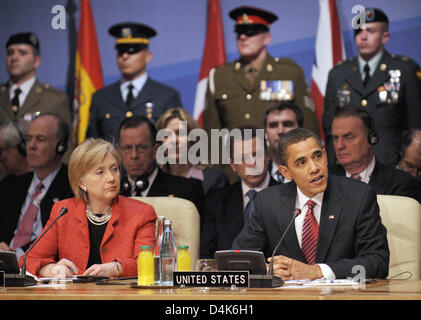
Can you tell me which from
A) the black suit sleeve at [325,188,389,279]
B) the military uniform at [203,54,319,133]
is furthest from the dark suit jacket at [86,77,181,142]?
the black suit sleeve at [325,188,389,279]

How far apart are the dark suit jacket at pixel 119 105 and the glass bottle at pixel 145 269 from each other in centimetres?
256

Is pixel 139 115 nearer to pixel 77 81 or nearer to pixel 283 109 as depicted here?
pixel 77 81

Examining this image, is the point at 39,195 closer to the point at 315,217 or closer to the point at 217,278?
the point at 315,217

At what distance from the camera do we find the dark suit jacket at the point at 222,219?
178 inches

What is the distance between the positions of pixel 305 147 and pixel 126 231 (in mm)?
1009

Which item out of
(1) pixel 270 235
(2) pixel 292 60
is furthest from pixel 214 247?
(2) pixel 292 60

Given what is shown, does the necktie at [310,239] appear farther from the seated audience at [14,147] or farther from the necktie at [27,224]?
the seated audience at [14,147]

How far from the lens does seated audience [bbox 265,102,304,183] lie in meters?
5.30

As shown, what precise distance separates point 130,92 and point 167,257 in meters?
2.71

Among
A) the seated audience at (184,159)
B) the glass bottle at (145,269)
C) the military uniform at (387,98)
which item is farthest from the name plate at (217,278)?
the military uniform at (387,98)

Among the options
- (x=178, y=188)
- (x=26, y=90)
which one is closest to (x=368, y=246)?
(x=178, y=188)

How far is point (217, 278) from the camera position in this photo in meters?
2.85

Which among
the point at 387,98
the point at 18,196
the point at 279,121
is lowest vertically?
the point at 18,196

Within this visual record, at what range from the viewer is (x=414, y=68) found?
5219 millimetres
